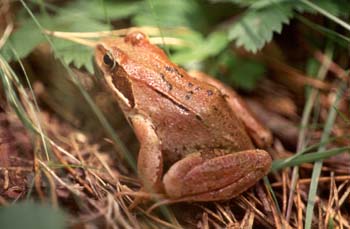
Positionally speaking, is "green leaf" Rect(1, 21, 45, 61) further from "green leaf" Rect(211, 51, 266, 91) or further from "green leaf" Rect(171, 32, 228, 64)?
"green leaf" Rect(211, 51, 266, 91)

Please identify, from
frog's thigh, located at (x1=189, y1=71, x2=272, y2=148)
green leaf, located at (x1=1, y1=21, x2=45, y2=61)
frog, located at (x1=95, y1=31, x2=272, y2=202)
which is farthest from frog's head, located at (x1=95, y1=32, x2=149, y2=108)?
frog's thigh, located at (x1=189, y1=71, x2=272, y2=148)

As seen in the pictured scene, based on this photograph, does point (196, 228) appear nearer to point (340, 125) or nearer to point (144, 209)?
point (144, 209)

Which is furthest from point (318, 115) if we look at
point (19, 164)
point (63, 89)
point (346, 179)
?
point (19, 164)

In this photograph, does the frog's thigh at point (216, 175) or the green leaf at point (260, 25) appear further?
the green leaf at point (260, 25)

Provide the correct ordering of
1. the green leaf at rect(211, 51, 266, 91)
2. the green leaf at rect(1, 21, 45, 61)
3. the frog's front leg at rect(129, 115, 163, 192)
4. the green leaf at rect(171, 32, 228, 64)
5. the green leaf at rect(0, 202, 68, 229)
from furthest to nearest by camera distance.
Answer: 1. the green leaf at rect(211, 51, 266, 91)
2. the green leaf at rect(171, 32, 228, 64)
3. the green leaf at rect(1, 21, 45, 61)
4. the frog's front leg at rect(129, 115, 163, 192)
5. the green leaf at rect(0, 202, 68, 229)

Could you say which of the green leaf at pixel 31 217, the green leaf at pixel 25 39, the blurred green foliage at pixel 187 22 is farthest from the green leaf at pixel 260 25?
the green leaf at pixel 31 217

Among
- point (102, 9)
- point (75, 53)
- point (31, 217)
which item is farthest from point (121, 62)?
point (31, 217)

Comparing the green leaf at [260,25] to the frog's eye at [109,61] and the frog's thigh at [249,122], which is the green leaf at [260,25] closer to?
the frog's thigh at [249,122]
